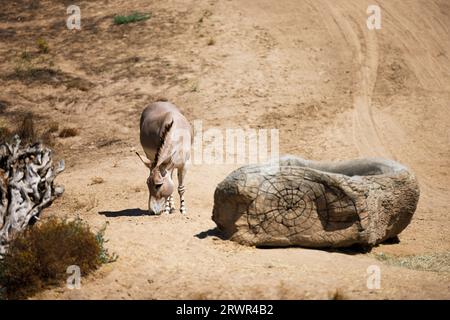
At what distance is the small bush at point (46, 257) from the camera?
9258 millimetres

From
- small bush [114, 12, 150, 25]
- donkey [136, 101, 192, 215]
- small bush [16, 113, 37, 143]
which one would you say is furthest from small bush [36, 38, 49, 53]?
donkey [136, 101, 192, 215]

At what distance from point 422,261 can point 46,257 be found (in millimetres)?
6296

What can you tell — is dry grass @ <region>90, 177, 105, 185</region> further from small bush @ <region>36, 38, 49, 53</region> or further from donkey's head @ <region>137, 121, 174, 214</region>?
small bush @ <region>36, 38, 49, 53</region>

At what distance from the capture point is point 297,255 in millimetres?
10625

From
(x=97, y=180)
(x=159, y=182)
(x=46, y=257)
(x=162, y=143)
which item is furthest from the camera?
(x=97, y=180)

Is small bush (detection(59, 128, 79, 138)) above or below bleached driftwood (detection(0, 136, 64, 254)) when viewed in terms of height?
above

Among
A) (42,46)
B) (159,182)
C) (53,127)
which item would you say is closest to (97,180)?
(159,182)

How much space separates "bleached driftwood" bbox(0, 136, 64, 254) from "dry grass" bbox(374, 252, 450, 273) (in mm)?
5824

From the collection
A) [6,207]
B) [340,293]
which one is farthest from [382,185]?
[6,207]

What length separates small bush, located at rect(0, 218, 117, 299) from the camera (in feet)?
30.4

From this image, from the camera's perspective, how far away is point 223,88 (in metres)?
23.3

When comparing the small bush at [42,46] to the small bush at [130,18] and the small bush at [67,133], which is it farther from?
the small bush at [67,133]

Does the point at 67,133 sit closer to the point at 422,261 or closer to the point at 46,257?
the point at 46,257
